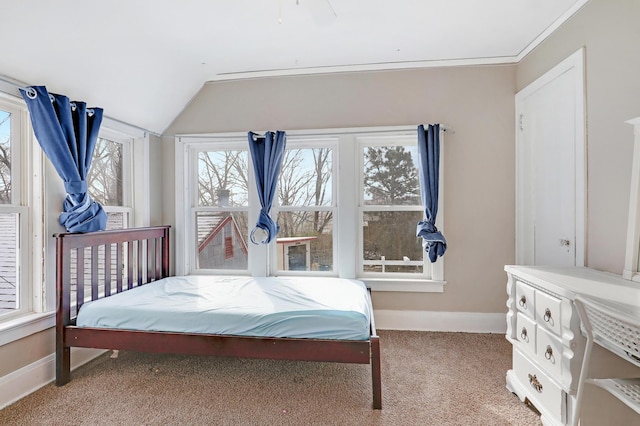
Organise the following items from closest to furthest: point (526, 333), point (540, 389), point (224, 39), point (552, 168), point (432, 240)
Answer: point (540, 389) → point (526, 333) → point (552, 168) → point (224, 39) → point (432, 240)

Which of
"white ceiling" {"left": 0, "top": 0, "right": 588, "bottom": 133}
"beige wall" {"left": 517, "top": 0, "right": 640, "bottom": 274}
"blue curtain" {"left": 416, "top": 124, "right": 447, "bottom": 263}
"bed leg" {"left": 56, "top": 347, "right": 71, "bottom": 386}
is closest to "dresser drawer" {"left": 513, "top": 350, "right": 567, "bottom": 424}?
"beige wall" {"left": 517, "top": 0, "right": 640, "bottom": 274}

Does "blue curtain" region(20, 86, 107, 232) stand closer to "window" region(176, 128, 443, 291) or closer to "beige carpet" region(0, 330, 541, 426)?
"window" region(176, 128, 443, 291)

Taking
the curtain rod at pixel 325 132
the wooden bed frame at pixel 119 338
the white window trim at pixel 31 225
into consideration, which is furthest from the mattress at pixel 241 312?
the curtain rod at pixel 325 132

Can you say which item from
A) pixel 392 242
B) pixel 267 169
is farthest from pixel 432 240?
pixel 267 169

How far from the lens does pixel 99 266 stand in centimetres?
261

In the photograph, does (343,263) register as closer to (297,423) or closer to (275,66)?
(297,423)

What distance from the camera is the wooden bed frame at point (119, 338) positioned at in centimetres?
187

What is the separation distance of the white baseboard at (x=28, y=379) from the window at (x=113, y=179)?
1.09m

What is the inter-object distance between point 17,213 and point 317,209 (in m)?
2.23

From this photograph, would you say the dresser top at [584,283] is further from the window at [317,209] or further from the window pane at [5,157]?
the window pane at [5,157]

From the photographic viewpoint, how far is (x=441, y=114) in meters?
2.93

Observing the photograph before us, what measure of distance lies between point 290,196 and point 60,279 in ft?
6.22

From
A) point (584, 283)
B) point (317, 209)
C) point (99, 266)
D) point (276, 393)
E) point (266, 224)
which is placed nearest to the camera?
point (584, 283)

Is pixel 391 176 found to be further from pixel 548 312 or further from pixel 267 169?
pixel 548 312
